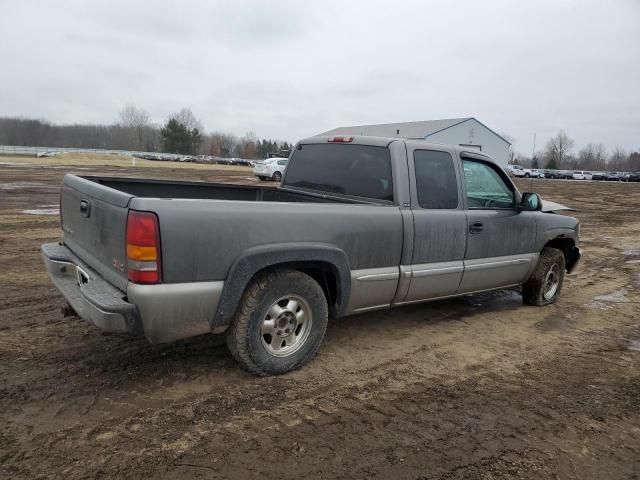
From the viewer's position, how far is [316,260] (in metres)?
3.60

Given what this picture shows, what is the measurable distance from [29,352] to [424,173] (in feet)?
12.1

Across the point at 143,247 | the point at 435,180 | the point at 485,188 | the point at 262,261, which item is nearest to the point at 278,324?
the point at 262,261

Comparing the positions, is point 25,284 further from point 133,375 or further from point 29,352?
point 133,375

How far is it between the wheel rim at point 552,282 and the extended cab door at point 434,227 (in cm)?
194

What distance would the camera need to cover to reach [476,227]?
4.70 m

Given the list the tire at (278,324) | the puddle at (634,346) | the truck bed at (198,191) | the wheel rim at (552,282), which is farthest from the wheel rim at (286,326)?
the wheel rim at (552,282)

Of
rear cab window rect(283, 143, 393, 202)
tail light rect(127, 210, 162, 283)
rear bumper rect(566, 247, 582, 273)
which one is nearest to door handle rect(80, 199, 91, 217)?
tail light rect(127, 210, 162, 283)

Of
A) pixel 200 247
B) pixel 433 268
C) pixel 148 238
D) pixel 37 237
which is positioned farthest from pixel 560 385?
pixel 37 237

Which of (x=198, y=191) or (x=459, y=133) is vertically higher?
(x=459, y=133)

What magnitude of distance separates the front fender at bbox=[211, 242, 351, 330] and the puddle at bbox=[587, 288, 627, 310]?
4273 mm

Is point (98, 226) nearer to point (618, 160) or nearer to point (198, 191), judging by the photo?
point (198, 191)

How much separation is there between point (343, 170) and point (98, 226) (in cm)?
227

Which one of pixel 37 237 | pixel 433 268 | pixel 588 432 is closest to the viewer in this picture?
pixel 588 432

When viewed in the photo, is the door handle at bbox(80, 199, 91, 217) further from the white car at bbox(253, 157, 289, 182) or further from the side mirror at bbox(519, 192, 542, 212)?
the white car at bbox(253, 157, 289, 182)
